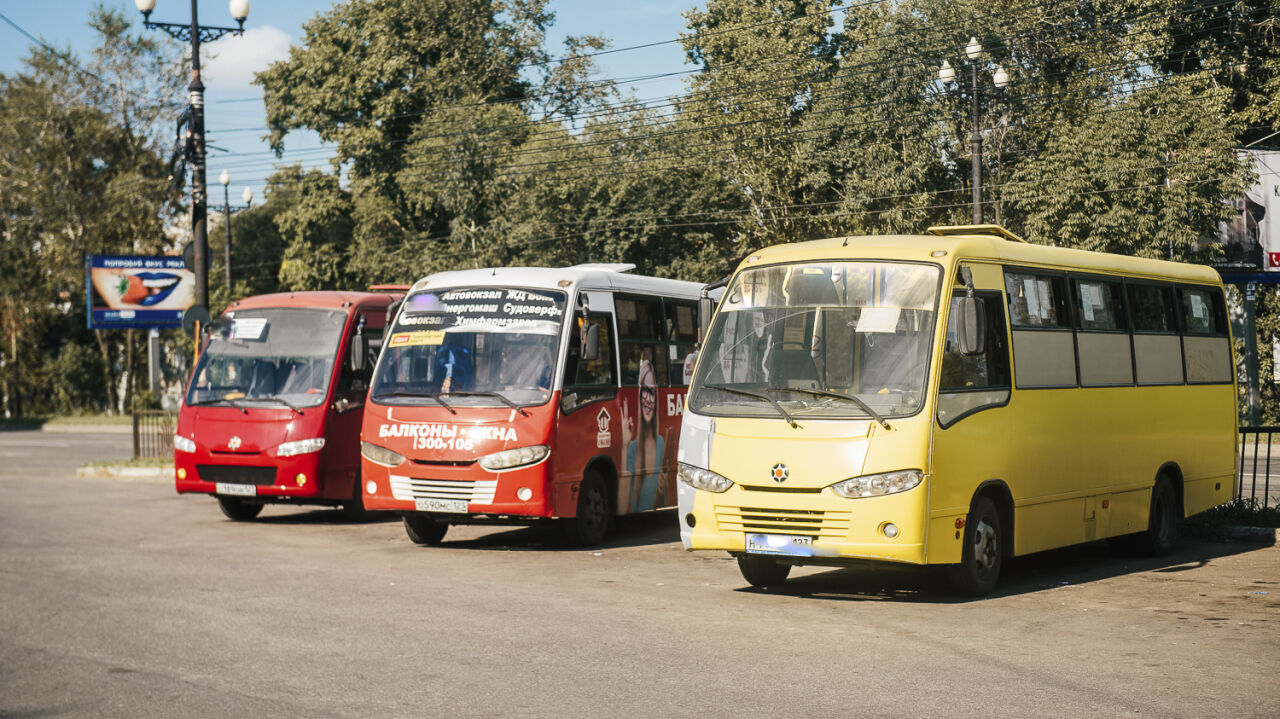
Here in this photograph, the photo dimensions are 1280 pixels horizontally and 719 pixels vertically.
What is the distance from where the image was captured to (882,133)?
41844 mm

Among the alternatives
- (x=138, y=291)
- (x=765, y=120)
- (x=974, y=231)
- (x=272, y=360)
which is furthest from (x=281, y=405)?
(x=765, y=120)

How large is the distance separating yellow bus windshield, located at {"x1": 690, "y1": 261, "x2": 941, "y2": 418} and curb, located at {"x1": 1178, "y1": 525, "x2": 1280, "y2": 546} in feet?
18.6

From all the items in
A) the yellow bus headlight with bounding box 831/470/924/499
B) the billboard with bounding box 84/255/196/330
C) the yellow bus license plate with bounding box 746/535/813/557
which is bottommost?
the yellow bus license plate with bounding box 746/535/813/557

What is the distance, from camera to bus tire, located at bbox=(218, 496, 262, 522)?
18.8 metres

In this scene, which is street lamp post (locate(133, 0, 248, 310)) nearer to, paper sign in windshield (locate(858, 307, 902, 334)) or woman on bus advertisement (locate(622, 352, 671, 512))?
woman on bus advertisement (locate(622, 352, 671, 512))

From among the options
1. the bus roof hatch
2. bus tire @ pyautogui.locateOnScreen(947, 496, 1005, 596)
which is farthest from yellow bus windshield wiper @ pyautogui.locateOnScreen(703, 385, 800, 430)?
the bus roof hatch

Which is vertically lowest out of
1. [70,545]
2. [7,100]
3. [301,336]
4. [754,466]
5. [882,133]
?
[70,545]

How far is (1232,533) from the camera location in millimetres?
14477

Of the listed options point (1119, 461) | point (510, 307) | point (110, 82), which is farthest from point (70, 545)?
point (110, 82)

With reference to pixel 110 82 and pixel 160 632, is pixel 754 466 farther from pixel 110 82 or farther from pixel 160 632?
pixel 110 82

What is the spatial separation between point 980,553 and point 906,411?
4.64 feet

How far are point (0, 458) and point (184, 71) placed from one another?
3283 centimetres

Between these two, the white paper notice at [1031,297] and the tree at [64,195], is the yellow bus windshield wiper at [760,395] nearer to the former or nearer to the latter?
the white paper notice at [1031,297]

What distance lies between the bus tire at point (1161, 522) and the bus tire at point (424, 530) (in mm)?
7206
